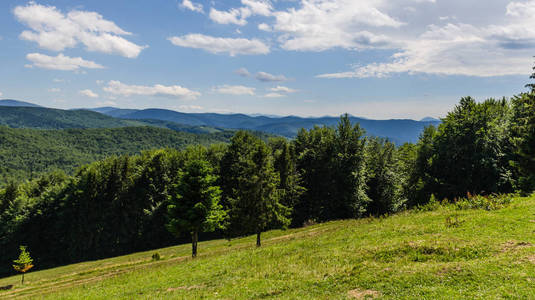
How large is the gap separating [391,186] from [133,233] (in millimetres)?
57021

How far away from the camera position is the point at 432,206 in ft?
79.5

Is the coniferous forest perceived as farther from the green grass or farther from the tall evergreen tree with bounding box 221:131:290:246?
the green grass

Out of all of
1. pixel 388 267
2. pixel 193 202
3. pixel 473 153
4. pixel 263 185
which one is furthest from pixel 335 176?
pixel 388 267

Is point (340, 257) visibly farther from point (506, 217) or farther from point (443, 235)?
point (506, 217)

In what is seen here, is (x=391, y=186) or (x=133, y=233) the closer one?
(x=391, y=186)

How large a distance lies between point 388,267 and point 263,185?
18780 mm

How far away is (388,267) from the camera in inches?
537

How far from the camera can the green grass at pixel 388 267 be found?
10914 millimetres

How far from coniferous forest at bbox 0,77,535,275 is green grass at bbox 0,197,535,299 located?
10352 mm

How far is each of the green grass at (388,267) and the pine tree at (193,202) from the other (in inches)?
372

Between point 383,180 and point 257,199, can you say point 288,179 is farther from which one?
point 257,199

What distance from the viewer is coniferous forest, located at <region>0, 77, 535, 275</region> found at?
3244cm

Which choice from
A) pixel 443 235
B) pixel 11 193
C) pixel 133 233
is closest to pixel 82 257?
pixel 133 233

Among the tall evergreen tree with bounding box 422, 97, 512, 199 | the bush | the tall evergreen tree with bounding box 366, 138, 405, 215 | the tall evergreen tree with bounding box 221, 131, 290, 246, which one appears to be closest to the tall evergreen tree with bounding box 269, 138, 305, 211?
the tall evergreen tree with bounding box 366, 138, 405, 215
